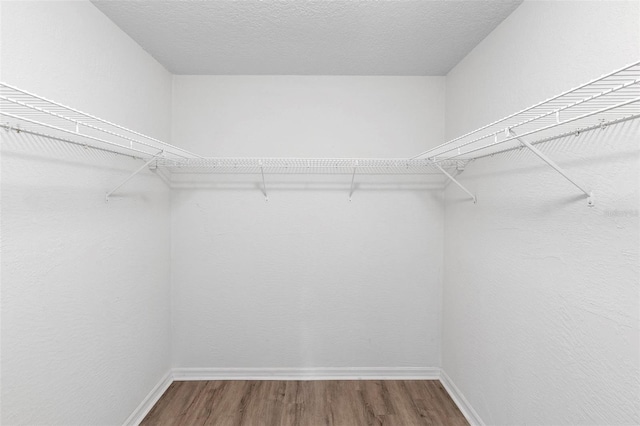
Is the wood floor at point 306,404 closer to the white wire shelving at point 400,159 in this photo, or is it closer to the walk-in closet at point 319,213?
the walk-in closet at point 319,213

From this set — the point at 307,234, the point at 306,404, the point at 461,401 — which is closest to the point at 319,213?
the point at 307,234

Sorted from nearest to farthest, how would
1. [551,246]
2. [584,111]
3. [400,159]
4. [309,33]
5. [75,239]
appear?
[584,111], [551,246], [75,239], [309,33], [400,159]

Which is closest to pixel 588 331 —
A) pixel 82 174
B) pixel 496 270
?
pixel 496 270

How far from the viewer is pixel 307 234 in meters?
2.36

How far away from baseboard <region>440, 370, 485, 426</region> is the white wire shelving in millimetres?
1286

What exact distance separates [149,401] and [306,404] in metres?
1.02

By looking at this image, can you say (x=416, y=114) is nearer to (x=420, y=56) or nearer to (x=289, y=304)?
(x=420, y=56)

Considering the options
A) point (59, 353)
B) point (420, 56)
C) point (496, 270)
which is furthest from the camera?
point (420, 56)

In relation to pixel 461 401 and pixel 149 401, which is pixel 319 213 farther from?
pixel 149 401

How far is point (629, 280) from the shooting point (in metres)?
0.97

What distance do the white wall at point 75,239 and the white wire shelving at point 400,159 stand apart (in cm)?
9

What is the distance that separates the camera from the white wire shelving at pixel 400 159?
91 centimetres

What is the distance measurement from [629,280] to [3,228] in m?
2.07

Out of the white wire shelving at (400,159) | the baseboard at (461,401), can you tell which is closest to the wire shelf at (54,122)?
the white wire shelving at (400,159)
